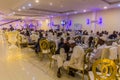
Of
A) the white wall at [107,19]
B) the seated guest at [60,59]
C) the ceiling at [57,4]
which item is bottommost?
the seated guest at [60,59]

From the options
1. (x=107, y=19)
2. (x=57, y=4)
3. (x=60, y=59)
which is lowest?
(x=60, y=59)

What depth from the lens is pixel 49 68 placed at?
17.4 ft

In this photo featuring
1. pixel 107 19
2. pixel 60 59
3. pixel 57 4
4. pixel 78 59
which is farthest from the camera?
pixel 107 19

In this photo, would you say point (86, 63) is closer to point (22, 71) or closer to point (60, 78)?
point (60, 78)

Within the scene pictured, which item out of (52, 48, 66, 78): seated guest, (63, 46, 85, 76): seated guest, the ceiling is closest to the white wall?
the ceiling

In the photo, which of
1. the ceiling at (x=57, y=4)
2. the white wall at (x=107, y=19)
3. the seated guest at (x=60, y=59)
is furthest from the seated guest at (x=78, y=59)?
the white wall at (x=107, y=19)

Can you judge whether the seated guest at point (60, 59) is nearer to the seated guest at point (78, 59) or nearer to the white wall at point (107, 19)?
the seated guest at point (78, 59)

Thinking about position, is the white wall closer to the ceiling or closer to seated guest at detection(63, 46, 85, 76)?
the ceiling

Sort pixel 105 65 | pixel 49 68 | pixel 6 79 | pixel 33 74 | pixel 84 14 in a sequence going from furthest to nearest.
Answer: pixel 84 14, pixel 49 68, pixel 33 74, pixel 6 79, pixel 105 65

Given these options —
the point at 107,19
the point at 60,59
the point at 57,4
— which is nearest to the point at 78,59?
the point at 60,59

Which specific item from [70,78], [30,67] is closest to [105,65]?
[70,78]

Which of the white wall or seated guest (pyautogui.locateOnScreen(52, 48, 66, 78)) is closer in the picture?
seated guest (pyautogui.locateOnScreen(52, 48, 66, 78))

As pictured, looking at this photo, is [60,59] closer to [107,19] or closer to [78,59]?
[78,59]

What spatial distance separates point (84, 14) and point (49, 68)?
11.4 meters
